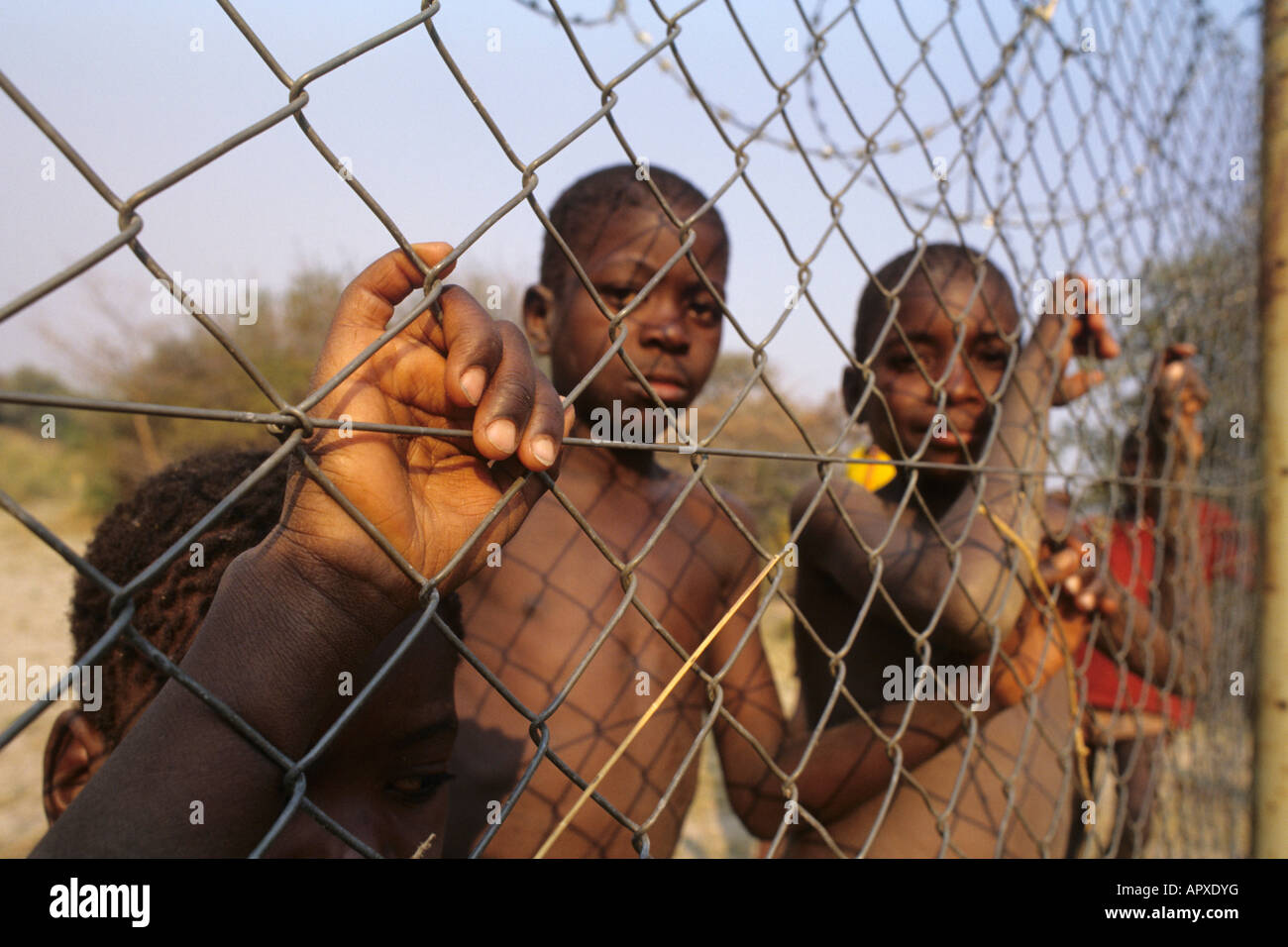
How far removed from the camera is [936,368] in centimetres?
187

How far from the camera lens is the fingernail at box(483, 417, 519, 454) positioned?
0.63 metres

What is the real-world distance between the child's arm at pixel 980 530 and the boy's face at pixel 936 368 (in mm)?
140

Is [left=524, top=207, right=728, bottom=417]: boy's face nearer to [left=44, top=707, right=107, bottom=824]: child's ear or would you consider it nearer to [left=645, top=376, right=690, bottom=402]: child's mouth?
[left=645, top=376, right=690, bottom=402]: child's mouth

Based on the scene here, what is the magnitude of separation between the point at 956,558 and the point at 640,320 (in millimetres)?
755

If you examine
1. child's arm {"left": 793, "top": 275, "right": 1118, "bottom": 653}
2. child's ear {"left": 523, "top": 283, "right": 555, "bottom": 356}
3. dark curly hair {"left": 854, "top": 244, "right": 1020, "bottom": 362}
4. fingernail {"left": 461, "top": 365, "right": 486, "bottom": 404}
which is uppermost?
dark curly hair {"left": 854, "top": 244, "right": 1020, "bottom": 362}

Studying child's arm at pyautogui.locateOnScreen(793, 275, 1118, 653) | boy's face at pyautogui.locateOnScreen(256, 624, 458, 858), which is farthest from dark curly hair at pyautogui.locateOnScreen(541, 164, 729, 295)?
boy's face at pyautogui.locateOnScreen(256, 624, 458, 858)

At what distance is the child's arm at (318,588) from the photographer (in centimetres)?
58

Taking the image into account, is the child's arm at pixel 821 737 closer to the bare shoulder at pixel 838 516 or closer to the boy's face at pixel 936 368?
the bare shoulder at pixel 838 516

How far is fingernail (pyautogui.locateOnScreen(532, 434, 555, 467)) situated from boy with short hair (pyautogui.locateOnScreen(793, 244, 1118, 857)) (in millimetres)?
659

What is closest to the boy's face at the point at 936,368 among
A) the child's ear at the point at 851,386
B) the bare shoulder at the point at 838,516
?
the child's ear at the point at 851,386
